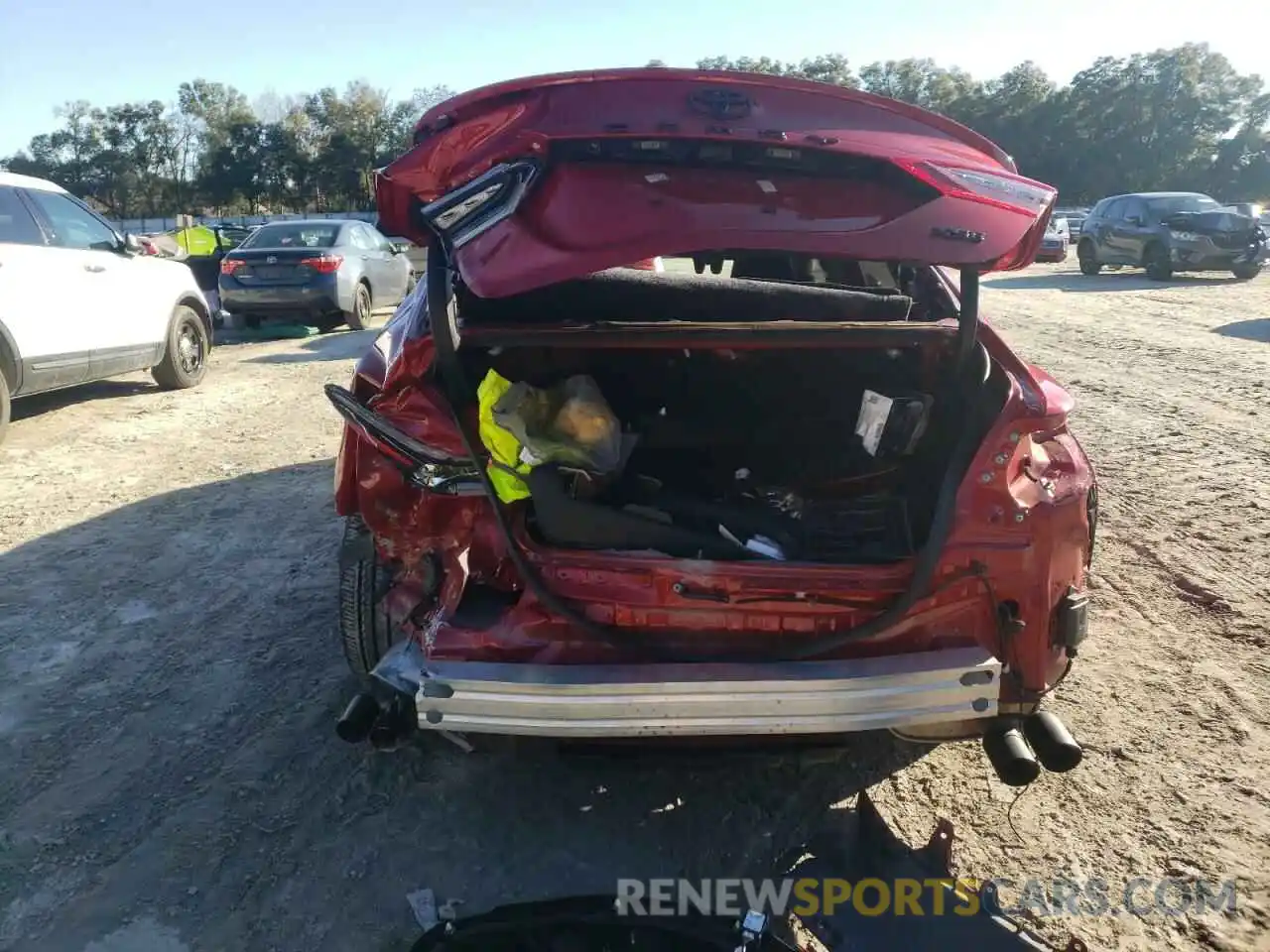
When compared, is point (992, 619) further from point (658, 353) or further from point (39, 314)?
point (39, 314)

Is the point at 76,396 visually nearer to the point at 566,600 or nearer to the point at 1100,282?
the point at 566,600

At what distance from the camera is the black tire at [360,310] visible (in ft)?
41.1

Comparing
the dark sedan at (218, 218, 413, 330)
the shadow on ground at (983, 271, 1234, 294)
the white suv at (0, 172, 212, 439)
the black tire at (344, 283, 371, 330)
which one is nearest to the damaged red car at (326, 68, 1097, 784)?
the white suv at (0, 172, 212, 439)

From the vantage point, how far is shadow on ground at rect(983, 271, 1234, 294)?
17572 mm

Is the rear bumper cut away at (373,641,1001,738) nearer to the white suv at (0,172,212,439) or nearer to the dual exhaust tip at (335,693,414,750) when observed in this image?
the dual exhaust tip at (335,693,414,750)

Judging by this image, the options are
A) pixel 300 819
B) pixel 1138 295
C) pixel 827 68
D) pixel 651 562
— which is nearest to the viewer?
pixel 651 562

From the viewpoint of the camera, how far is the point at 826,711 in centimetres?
215

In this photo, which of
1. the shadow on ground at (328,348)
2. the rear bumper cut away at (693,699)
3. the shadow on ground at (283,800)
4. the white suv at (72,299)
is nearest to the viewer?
the rear bumper cut away at (693,699)

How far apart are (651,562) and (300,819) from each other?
1.33 metres

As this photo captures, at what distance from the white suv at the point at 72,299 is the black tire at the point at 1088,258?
18.7 m

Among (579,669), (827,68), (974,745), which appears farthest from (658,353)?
(827,68)

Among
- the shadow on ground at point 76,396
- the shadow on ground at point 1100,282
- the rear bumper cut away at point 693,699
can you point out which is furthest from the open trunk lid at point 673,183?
the shadow on ground at point 1100,282

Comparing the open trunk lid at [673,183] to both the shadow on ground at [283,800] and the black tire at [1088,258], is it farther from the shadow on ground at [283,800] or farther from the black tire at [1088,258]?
the black tire at [1088,258]

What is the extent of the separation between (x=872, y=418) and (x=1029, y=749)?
0.97 metres
